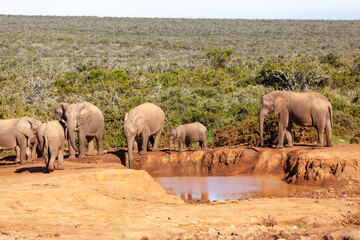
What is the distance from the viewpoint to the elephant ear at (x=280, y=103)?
731 inches

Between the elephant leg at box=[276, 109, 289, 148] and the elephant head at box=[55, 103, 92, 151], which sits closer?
the elephant head at box=[55, 103, 92, 151]

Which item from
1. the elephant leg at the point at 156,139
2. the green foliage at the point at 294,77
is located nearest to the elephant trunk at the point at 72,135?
the elephant leg at the point at 156,139

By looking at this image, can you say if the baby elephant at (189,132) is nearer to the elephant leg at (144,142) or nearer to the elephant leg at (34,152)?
the elephant leg at (144,142)

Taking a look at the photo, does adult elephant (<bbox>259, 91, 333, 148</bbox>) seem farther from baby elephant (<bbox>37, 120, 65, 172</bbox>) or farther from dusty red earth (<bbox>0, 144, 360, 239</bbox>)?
baby elephant (<bbox>37, 120, 65, 172</bbox>)

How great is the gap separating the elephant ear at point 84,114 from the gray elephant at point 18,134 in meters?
1.85

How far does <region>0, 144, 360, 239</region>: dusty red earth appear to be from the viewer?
796 cm

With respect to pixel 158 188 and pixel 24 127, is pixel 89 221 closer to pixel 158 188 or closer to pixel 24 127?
pixel 158 188

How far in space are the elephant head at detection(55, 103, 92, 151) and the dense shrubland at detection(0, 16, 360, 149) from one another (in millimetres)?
3026

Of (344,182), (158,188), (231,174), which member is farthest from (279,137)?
(158,188)

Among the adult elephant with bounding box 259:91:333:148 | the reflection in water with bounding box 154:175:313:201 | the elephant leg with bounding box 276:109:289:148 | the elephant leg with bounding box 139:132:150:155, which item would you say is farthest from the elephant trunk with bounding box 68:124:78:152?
the elephant leg with bounding box 276:109:289:148

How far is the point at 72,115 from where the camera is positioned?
17.8 meters

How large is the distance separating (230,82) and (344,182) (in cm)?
1939

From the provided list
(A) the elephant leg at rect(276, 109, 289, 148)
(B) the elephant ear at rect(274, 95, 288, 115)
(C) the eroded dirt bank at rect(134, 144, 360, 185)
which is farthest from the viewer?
(B) the elephant ear at rect(274, 95, 288, 115)

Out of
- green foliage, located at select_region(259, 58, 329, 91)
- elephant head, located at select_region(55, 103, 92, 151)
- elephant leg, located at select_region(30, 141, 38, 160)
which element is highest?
green foliage, located at select_region(259, 58, 329, 91)
